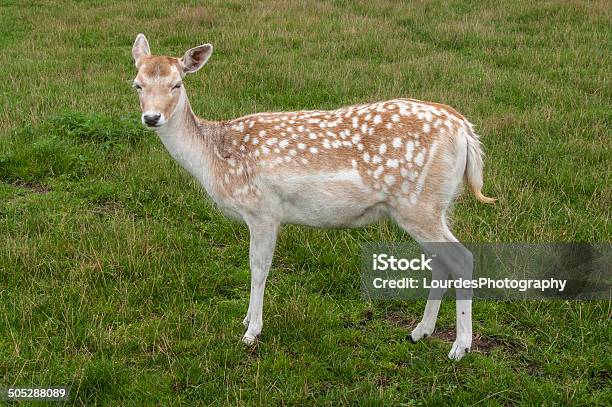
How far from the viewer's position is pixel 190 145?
15.9ft

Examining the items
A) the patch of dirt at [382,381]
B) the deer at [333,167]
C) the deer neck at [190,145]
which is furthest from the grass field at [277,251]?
the deer neck at [190,145]

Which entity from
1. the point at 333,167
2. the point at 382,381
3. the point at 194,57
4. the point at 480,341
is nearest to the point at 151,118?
the point at 194,57

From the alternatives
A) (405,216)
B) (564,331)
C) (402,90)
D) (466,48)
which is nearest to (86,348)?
(405,216)

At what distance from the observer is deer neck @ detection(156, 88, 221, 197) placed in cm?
480

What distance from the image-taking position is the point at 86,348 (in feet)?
15.1

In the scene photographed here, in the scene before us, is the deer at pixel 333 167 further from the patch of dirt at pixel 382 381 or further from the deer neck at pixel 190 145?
the patch of dirt at pixel 382 381

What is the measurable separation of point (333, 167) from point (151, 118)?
1262 millimetres

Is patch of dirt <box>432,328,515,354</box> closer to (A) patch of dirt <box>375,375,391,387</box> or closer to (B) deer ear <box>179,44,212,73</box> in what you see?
(A) patch of dirt <box>375,375,391,387</box>

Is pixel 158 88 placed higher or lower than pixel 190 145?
higher

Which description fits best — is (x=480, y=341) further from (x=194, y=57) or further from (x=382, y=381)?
(x=194, y=57)

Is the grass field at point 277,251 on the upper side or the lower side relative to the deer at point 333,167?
lower

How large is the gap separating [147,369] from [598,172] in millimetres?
4964

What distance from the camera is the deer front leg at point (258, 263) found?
4713 millimetres

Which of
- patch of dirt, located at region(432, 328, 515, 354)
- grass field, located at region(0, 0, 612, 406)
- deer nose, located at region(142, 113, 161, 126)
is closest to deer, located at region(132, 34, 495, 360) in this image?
deer nose, located at region(142, 113, 161, 126)
